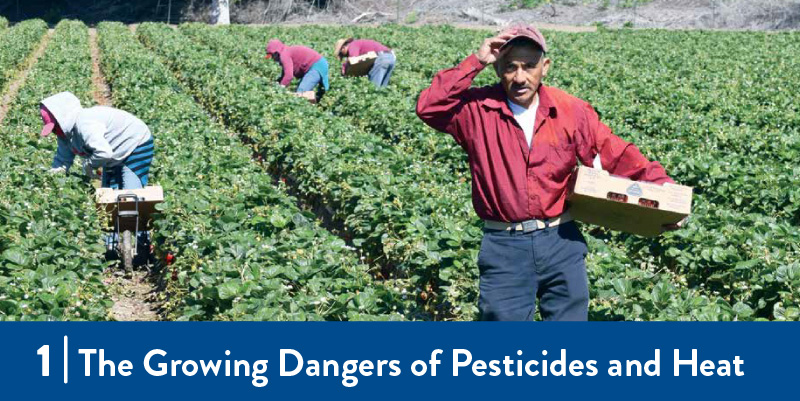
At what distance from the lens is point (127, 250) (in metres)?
7.30

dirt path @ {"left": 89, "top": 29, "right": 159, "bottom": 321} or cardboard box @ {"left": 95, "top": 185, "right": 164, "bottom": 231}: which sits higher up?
cardboard box @ {"left": 95, "top": 185, "right": 164, "bottom": 231}

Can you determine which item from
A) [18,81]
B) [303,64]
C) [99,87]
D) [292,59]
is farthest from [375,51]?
[18,81]

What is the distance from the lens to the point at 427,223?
22.5 ft

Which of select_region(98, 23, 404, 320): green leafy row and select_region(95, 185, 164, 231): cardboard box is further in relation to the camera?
select_region(95, 185, 164, 231): cardboard box

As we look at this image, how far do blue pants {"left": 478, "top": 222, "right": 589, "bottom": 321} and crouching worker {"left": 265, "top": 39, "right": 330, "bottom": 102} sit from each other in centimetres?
1061

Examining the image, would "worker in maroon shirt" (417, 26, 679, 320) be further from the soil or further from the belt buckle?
the soil

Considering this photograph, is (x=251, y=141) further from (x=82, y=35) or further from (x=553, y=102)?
(x=82, y=35)

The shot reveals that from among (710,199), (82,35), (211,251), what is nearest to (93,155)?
(211,251)

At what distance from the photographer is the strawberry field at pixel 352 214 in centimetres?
539

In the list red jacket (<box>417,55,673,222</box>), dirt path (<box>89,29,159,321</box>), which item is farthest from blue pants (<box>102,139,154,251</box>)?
red jacket (<box>417,55,673,222</box>)

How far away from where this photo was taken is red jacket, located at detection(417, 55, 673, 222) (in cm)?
387

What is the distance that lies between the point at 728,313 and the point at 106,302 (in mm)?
3591

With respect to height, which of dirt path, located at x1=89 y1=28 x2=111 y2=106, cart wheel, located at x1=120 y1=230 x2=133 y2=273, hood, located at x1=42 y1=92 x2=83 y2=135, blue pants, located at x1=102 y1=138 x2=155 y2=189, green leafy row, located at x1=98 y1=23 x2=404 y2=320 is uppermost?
hood, located at x1=42 y1=92 x2=83 y2=135

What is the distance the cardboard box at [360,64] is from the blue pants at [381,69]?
0.10m
